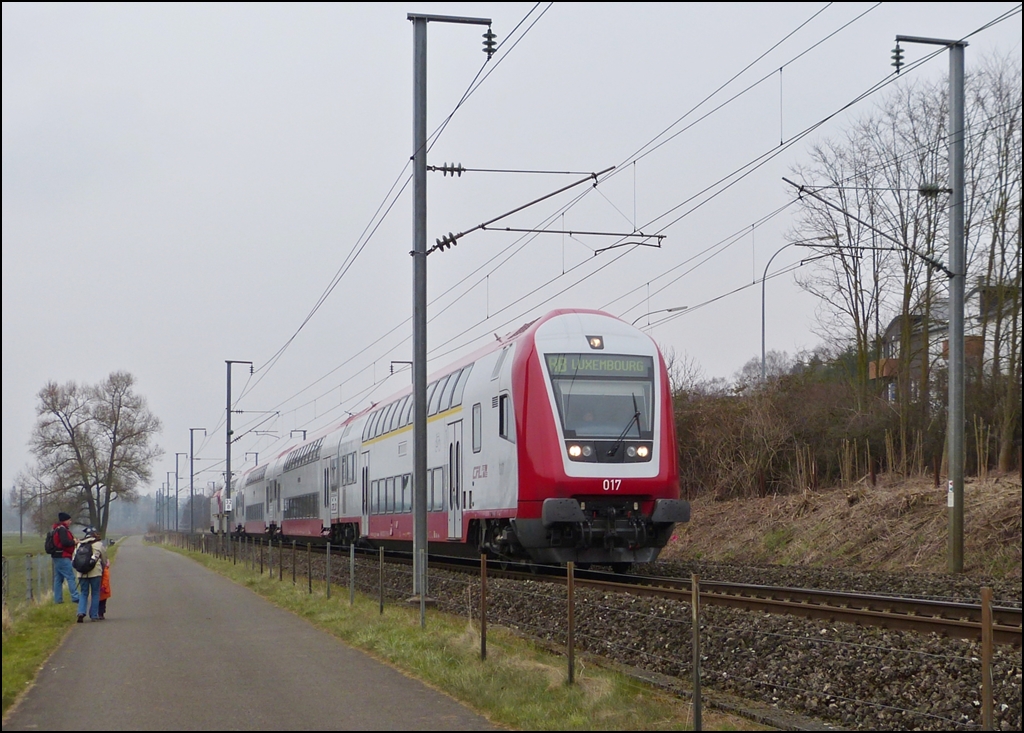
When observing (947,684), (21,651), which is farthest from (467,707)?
(21,651)

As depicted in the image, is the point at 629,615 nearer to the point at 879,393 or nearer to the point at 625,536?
the point at 625,536

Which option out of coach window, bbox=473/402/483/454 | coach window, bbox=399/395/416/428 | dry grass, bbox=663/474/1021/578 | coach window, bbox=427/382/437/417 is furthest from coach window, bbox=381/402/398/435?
dry grass, bbox=663/474/1021/578

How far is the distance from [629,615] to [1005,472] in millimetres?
13478

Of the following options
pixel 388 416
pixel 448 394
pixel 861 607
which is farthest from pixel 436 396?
pixel 861 607

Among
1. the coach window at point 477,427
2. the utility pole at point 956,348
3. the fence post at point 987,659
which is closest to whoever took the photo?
the fence post at point 987,659

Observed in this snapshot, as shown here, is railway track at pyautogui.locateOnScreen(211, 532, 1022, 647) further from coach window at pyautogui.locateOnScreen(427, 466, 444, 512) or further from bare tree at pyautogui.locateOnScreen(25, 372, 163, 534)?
bare tree at pyautogui.locateOnScreen(25, 372, 163, 534)

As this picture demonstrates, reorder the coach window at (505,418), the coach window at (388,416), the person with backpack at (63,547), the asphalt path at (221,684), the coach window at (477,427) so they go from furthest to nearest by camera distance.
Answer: the coach window at (388,416) → the coach window at (477,427) → the person with backpack at (63,547) → the coach window at (505,418) → the asphalt path at (221,684)

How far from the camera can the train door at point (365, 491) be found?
29.4 m

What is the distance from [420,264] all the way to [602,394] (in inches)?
139

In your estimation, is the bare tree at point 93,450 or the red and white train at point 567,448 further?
the bare tree at point 93,450

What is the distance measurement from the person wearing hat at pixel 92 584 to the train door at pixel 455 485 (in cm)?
640

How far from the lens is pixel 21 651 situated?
508 inches

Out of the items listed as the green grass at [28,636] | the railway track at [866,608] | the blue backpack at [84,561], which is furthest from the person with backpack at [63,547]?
the railway track at [866,608]

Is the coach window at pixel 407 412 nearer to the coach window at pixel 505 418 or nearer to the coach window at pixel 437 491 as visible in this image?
the coach window at pixel 437 491
